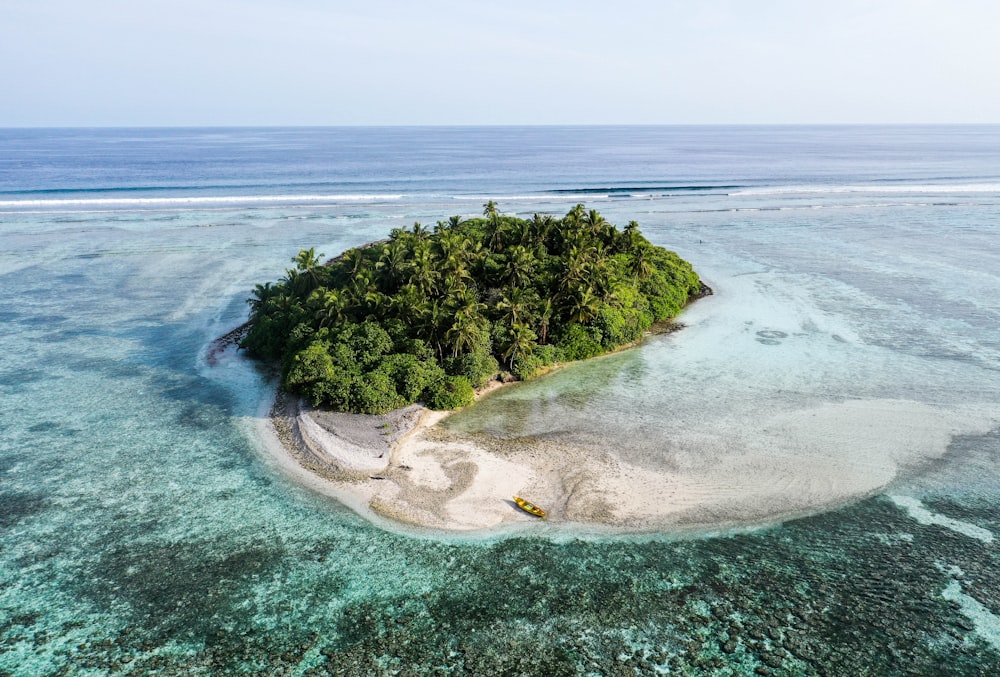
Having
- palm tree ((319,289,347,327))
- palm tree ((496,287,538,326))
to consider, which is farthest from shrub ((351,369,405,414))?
palm tree ((496,287,538,326))

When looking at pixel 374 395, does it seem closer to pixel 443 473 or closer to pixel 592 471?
pixel 443 473

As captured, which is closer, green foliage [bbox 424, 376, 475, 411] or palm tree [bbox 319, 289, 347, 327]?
green foliage [bbox 424, 376, 475, 411]

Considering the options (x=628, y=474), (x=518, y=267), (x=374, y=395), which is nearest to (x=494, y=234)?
(x=518, y=267)

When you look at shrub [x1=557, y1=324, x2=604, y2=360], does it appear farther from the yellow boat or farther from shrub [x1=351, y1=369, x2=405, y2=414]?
the yellow boat

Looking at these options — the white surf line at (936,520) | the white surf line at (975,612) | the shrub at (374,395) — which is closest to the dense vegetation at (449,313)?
the shrub at (374,395)

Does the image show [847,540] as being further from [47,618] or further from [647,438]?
[47,618]

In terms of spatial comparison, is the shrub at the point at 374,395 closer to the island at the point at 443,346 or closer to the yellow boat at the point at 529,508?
the island at the point at 443,346

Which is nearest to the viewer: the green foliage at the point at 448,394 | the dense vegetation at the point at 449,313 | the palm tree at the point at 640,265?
the green foliage at the point at 448,394
